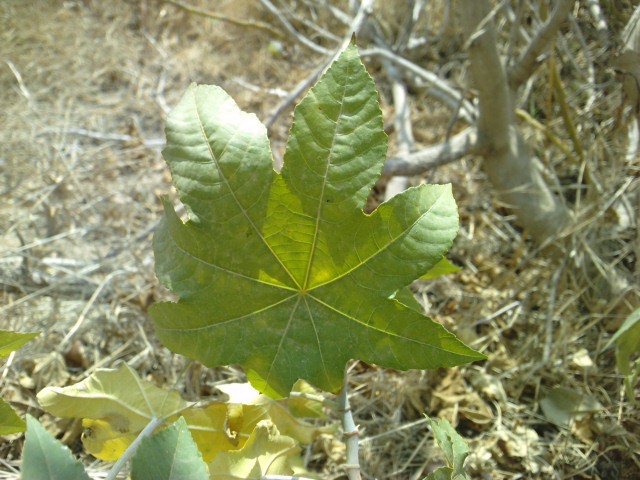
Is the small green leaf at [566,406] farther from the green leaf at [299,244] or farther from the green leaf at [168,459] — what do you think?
the green leaf at [168,459]

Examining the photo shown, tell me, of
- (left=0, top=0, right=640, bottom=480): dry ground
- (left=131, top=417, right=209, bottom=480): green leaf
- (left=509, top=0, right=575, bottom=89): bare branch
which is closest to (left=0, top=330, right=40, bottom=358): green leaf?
(left=131, top=417, right=209, bottom=480): green leaf

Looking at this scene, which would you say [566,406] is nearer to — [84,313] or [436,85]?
[436,85]

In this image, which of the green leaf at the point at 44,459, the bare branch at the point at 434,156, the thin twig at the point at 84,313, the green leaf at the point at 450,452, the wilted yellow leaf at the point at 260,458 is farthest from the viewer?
the bare branch at the point at 434,156

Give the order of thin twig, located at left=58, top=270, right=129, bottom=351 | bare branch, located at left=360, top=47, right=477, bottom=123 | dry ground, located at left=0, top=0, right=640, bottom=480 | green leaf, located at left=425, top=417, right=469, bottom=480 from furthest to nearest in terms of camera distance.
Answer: bare branch, located at left=360, top=47, right=477, bottom=123, thin twig, located at left=58, top=270, right=129, bottom=351, dry ground, located at left=0, top=0, right=640, bottom=480, green leaf, located at left=425, top=417, right=469, bottom=480

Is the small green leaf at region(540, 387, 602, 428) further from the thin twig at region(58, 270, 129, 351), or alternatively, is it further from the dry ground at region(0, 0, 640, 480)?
the thin twig at region(58, 270, 129, 351)

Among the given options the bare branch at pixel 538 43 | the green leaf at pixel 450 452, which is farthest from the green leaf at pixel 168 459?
the bare branch at pixel 538 43

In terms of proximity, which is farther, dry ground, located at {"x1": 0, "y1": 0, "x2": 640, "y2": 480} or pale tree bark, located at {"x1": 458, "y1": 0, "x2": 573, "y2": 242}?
pale tree bark, located at {"x1": 458, "y1": 0, "x2": 573, "y2": 242}
